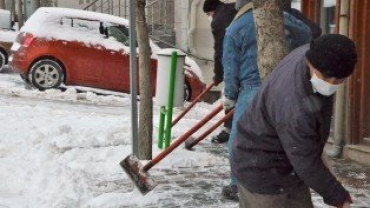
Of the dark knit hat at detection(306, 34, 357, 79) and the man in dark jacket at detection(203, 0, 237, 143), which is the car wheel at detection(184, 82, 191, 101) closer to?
the man in dark jacket at detection(203, 0, 237, 143)

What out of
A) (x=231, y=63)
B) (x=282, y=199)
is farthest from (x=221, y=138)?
(x=282, y=199)

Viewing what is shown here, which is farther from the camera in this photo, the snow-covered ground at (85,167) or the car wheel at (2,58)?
the car wheel at (2,58)

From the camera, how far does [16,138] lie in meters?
7.44

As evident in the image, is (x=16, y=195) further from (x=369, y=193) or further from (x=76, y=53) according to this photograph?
(x=76, y=53)

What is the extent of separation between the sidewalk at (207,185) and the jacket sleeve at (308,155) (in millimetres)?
2229

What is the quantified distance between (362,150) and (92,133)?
3454 millimetres

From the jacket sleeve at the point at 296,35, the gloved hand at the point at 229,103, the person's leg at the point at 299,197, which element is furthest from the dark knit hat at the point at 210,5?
the person's leg at the point at 299,197

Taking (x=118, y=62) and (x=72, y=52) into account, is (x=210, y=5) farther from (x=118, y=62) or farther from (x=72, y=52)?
(x=72, y=52)

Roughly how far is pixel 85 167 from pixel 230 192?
1.84 meters

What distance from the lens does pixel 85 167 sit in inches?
241

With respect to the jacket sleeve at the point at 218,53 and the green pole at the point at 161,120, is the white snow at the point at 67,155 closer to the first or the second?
the green pole at the point at 161,120

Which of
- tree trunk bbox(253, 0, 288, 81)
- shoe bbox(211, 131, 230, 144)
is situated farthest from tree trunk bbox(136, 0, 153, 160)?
tree trunk bbox(253, 0, 288, 81)

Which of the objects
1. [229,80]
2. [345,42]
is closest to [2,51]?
[229,80]

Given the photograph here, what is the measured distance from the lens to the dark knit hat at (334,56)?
2.47 m
